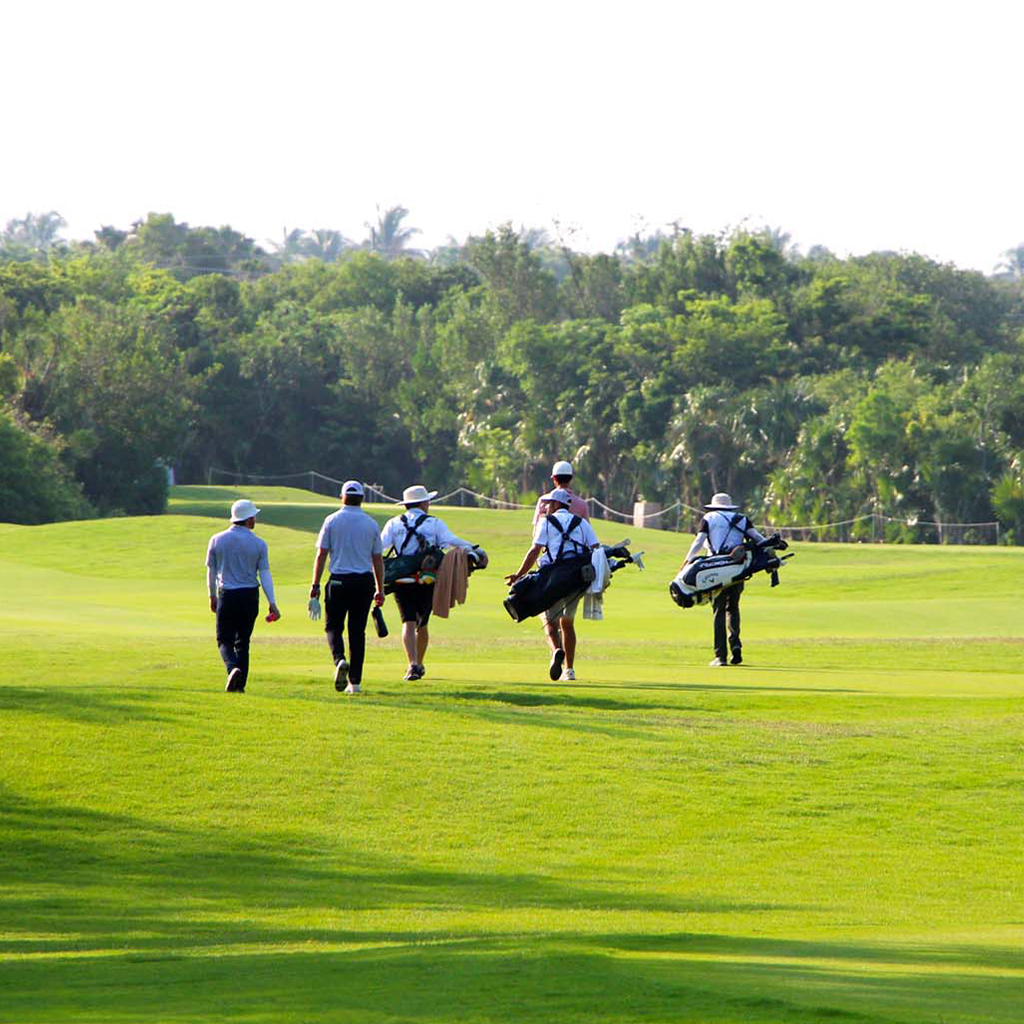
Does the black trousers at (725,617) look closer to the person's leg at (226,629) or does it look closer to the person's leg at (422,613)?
the person's leg at (422,613)

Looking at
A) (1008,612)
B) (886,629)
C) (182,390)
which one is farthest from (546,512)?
(182,390)

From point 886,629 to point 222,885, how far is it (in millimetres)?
18842

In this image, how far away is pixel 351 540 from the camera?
54.2 ft

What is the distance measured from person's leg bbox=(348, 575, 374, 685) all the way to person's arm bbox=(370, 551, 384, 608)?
9 cm

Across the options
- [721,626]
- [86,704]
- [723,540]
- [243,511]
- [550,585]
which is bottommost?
[86,704]

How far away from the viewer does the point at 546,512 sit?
17984 mm

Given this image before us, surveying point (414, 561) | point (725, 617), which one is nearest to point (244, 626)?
point (414, 561)

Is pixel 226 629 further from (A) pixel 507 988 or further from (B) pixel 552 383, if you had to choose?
(B) pixel 552 383

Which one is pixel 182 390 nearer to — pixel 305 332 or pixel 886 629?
pixel 305 332

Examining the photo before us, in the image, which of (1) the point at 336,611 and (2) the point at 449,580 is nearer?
(1) the point at 336,611

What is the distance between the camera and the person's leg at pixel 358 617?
54.4 feet

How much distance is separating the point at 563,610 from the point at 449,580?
1.19 m

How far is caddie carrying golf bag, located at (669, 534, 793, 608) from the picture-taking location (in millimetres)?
20375

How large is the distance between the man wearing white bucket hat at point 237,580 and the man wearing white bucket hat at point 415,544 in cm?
142
